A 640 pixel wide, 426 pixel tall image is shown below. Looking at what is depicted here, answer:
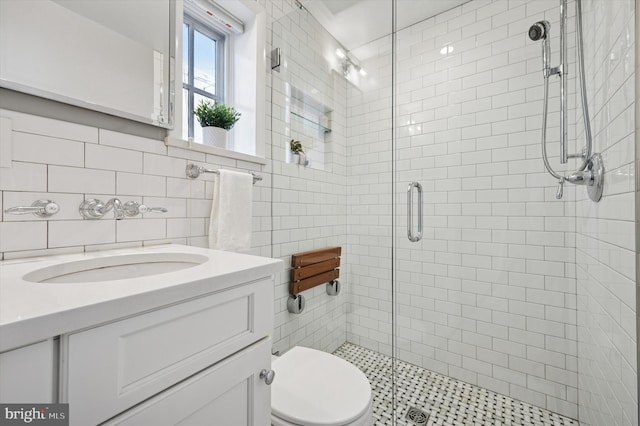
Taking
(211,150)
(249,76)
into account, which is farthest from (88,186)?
(249,76)

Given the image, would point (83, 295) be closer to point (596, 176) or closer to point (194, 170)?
point (194, 170)

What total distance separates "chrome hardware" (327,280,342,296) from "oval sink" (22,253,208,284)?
118 cm

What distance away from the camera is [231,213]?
1.26 metres

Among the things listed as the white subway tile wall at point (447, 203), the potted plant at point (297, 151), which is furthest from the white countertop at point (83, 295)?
the potted plant at point (297, 151)

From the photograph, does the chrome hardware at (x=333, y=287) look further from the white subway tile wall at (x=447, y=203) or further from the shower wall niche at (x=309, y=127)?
the shower wall niche at (x=309, y=127)

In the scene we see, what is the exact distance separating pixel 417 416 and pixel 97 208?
179 cm

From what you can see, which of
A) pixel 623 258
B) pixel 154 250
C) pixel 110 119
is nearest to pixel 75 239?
pixel 154 250

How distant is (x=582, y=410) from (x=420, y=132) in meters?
1.72

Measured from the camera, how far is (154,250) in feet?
3.15

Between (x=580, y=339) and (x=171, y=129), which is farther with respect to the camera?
(x=580, y=339)

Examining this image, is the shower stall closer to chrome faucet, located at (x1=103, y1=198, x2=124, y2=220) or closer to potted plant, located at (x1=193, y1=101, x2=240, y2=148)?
potted plant, located at (x1=193, y1=101, x2=240, y2=148)

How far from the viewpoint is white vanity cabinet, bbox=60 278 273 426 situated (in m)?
0.43

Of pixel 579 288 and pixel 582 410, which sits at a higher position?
pixel 579 288

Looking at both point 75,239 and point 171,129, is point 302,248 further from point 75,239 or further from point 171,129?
point 75,239
